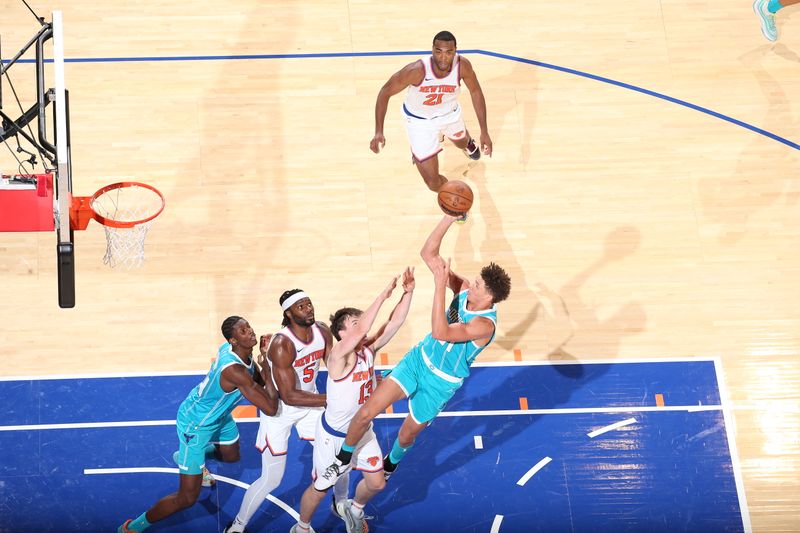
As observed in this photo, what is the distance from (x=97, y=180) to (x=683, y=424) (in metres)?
6.41

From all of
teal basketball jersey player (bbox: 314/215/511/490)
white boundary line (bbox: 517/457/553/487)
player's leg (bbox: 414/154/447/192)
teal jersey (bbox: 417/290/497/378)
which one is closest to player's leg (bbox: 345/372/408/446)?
teal basketball jersey player (bbox: 314/215/511/490)

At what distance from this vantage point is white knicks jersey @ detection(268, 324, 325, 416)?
8031mm

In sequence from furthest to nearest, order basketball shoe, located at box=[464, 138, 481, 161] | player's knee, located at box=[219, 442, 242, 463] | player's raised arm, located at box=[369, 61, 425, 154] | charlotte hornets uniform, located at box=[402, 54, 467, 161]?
basketball shoe, located at box=[464, 138, 481, 161] < charlotte hornets uniform, located at box=[402, 54, 467, 161] < player's raised arm, located at box=[369, 61, 425, 154] < player's knee, located at box=[219, 442, 242, 463]

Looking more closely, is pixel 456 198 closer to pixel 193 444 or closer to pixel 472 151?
pixel 472 151

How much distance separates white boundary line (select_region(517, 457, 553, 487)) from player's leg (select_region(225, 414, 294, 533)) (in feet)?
7.25

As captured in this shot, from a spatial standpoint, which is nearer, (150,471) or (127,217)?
(150,471)

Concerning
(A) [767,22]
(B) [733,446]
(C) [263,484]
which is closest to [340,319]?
(C) [263,484]

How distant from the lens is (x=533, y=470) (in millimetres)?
9008

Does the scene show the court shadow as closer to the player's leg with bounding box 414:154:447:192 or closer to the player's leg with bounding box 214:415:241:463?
the player's leg with bounding box 414:154:447:192

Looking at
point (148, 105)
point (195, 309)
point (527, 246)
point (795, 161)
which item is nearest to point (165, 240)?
point (195, 309)

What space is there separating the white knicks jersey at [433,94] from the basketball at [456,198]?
149 cm

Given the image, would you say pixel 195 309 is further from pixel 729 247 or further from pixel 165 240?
pixel 729 247

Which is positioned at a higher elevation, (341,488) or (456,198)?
(456,198)

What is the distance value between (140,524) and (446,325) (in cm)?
309
